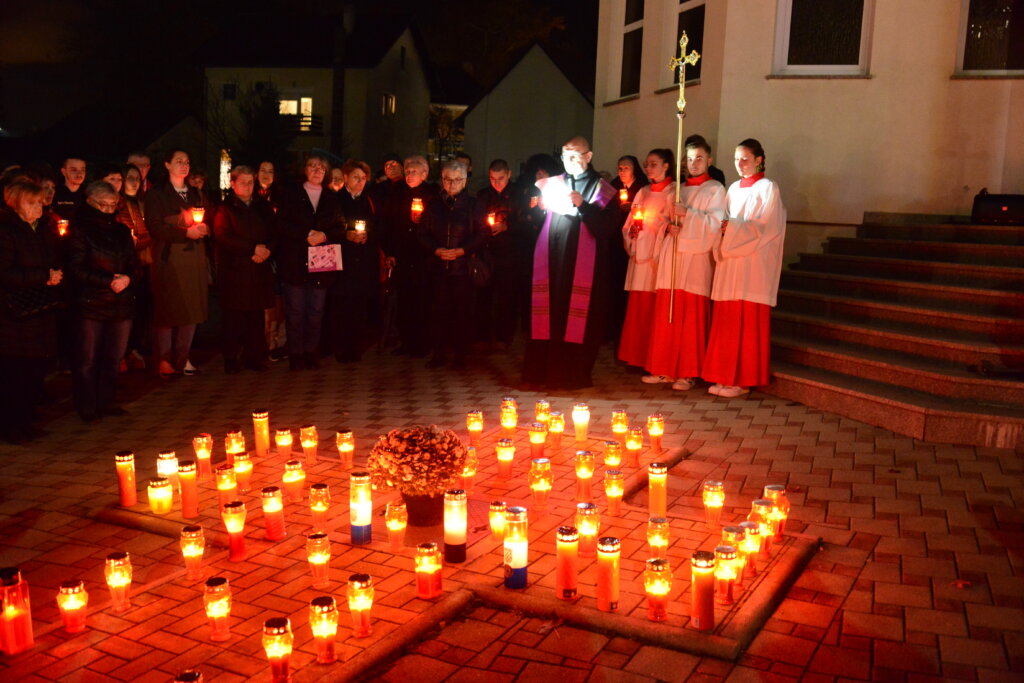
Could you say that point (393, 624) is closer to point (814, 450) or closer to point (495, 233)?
point (814, 450)

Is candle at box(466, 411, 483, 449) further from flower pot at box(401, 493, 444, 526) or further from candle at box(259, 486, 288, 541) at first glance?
candle at box(259, 486, 288, 541)

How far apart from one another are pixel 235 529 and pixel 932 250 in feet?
26.6

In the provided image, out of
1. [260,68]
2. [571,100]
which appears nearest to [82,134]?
[260,68]

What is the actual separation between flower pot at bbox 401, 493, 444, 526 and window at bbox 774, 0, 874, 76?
8.71m

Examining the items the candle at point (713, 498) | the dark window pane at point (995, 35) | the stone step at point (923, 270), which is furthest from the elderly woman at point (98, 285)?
the dark window pane at point (995, 35)

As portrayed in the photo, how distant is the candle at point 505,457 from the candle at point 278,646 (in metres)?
2.75

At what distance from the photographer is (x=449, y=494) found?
481cm

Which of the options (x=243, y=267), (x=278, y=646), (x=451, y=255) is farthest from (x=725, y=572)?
(x=243, y=267)

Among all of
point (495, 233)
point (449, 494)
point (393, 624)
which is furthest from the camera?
point (495, 233)

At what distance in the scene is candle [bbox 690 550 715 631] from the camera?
411cm

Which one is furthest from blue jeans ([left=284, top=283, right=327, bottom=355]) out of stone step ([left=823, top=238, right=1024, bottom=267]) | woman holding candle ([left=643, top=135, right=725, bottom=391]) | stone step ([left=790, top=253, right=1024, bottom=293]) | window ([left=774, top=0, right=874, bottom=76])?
window ([left=774, top=0, right=874, bottom=76])

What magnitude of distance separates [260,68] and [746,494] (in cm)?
4168

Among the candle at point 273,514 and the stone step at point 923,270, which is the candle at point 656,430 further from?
the stone step at point 923,270

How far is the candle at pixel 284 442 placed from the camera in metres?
6.60
